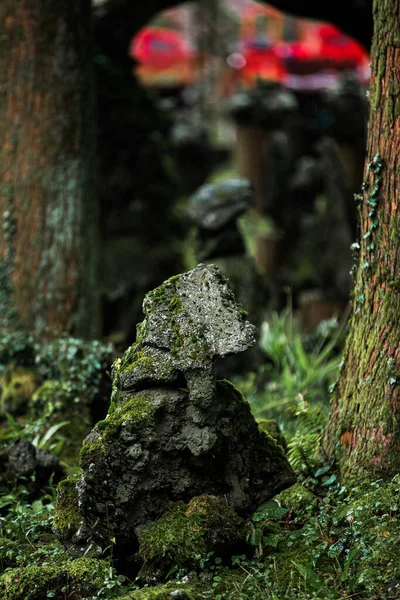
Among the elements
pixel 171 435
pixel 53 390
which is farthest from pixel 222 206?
pixel 171 435

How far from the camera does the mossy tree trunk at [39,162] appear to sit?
6.64 metres

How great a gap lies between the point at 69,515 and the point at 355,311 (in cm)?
176

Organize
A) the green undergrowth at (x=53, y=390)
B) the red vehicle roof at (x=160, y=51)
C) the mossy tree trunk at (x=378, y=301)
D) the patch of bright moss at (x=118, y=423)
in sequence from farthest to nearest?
the red vehicle roof at (x=160, y=51) → the green undergrowth at (x=53, y=390) → the mossy tree trunk at (x=378, y=301) → the patch of bright moss at (x=118, y=423)

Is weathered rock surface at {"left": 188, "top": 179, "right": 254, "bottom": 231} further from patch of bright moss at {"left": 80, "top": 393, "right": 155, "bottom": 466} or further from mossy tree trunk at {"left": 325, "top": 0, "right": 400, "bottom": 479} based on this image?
patch of bright moss at {"left": 80, "top": 393, "right": 155, "bottom": 466}

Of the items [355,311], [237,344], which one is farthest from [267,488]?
[355,311]

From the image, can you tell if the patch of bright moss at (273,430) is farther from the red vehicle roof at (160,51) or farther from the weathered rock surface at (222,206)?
the red vehicle roof at (160,51)

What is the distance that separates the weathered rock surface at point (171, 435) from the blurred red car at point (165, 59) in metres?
17.6

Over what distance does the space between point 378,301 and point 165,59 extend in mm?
17997

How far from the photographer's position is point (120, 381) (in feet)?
12.0

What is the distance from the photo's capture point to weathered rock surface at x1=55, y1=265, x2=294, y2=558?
346cm

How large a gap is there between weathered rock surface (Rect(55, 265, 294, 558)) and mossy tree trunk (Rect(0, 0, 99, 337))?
3.11 meters

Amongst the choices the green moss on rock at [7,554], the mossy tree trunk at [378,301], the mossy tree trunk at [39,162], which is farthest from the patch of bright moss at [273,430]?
the mossy tree trunk at [39,162]

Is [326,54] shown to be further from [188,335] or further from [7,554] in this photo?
[7,554]

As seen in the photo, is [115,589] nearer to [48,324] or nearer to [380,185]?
[380,185]
